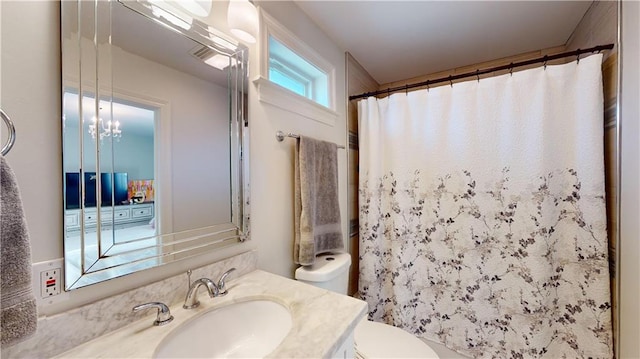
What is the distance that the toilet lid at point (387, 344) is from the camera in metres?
1.11

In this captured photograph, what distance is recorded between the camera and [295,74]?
62.5 inches

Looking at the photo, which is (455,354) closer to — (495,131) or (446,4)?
(495,131)

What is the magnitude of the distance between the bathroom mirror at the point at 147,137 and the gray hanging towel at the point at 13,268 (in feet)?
0.57

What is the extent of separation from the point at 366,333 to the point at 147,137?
51.8 inches

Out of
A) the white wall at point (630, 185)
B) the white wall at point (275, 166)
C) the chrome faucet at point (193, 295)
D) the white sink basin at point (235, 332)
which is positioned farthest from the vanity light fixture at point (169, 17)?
the white wall at point (630, 185)

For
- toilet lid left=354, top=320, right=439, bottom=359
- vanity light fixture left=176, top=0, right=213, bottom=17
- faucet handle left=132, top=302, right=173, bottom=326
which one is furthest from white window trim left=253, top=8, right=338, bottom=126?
toilet lid left=354, top=320, right=439, bottom=359

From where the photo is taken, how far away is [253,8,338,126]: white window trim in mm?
Answer: 1191

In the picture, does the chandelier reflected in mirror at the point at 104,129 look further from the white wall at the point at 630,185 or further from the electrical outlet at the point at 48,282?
the white wall at the point at 630,185

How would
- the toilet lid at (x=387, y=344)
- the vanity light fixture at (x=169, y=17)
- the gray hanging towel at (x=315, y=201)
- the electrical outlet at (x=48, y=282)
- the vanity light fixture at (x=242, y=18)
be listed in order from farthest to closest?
the gray hanging towel at (x=315, y=201), the toilet lid at (x=387, y=344), the vanity light fixture at (x=242, y=18), the vanity light fixture at (x=169, y=17), the electrical outlet at (x=48, y=282)

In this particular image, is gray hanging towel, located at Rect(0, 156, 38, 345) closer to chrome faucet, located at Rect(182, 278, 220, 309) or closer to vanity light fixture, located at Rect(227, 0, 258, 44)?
chrome faucet, located at Rect(182, 278, 220, 309)

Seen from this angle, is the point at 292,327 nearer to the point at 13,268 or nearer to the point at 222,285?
the point at 222,285

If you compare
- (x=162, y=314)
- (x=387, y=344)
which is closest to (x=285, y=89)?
(x=162, y=314)

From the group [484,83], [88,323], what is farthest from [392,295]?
[88,323]

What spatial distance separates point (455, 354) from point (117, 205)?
6.47 ft
